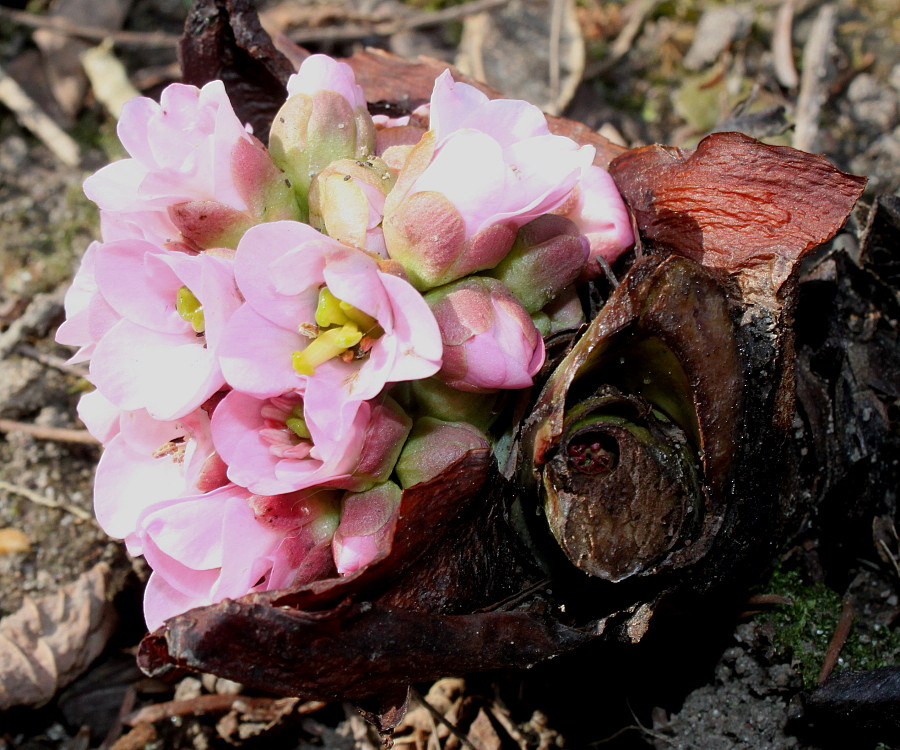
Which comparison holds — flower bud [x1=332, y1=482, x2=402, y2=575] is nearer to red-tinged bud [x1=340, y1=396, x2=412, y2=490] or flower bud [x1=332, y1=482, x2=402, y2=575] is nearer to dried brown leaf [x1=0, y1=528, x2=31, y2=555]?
red-tinged bud [x1=340, y1=396, x2=412, y2=490]

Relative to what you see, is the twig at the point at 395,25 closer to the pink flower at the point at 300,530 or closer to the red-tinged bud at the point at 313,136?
the red-tinged bud at the point at 313,136

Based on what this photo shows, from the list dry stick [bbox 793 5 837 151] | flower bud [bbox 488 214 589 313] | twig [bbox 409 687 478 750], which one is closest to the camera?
flower bud [bbox 488 214 589 313]

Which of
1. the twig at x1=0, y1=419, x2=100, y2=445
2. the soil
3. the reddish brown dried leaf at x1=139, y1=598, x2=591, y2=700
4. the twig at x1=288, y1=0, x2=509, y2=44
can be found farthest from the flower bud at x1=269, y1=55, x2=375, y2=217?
the twig at x1=288, y1=0, x2=509, y2=44

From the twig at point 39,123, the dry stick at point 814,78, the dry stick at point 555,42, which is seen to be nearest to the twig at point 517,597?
the dry stick at point 814,78

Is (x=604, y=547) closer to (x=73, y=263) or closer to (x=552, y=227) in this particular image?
(x=552, y=227)

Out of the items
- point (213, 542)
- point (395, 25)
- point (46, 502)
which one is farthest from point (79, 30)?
point (213, 542)

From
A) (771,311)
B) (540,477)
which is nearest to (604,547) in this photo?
(540,477)
